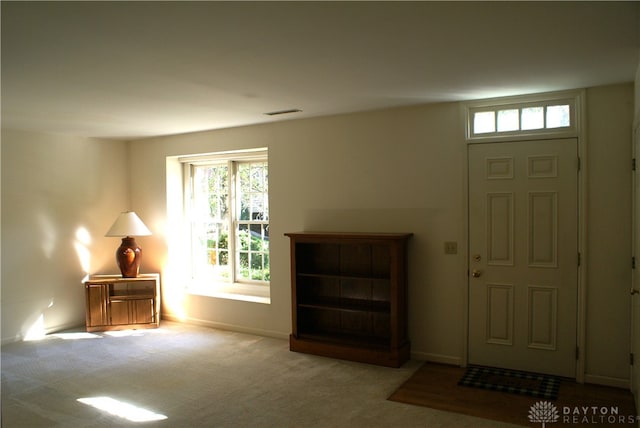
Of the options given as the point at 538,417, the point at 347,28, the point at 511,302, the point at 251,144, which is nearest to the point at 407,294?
the point at 511,302

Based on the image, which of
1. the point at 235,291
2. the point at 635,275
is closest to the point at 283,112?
the point at 235,291

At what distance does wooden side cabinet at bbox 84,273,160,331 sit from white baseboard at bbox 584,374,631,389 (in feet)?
15.3

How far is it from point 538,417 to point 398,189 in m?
2.23

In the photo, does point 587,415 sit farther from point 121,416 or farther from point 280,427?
point 121,416

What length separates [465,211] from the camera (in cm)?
427

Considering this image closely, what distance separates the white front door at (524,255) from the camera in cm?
391

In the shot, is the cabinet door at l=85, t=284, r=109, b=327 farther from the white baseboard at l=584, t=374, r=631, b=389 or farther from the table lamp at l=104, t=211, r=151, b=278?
the white baseboard at l=584, t=374, r=631, b=389

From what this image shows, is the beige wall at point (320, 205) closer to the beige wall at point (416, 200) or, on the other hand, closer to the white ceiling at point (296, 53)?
the beige wall at point (416, 200)

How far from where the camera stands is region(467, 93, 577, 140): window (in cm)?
392

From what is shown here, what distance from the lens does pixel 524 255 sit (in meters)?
4.07

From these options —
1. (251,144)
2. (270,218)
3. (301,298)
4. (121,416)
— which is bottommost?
(121,416)

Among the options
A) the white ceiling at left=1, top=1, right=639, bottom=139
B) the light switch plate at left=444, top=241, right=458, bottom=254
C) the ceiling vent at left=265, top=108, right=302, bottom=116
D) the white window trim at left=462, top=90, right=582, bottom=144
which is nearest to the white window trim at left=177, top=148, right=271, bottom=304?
the ceiling vent at left=265, top=108, right=302, bottom=116

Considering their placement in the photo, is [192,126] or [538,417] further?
[192,126]

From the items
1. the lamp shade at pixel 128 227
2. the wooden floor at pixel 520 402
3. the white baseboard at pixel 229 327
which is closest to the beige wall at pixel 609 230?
the wooden floor at pixel 520 402
